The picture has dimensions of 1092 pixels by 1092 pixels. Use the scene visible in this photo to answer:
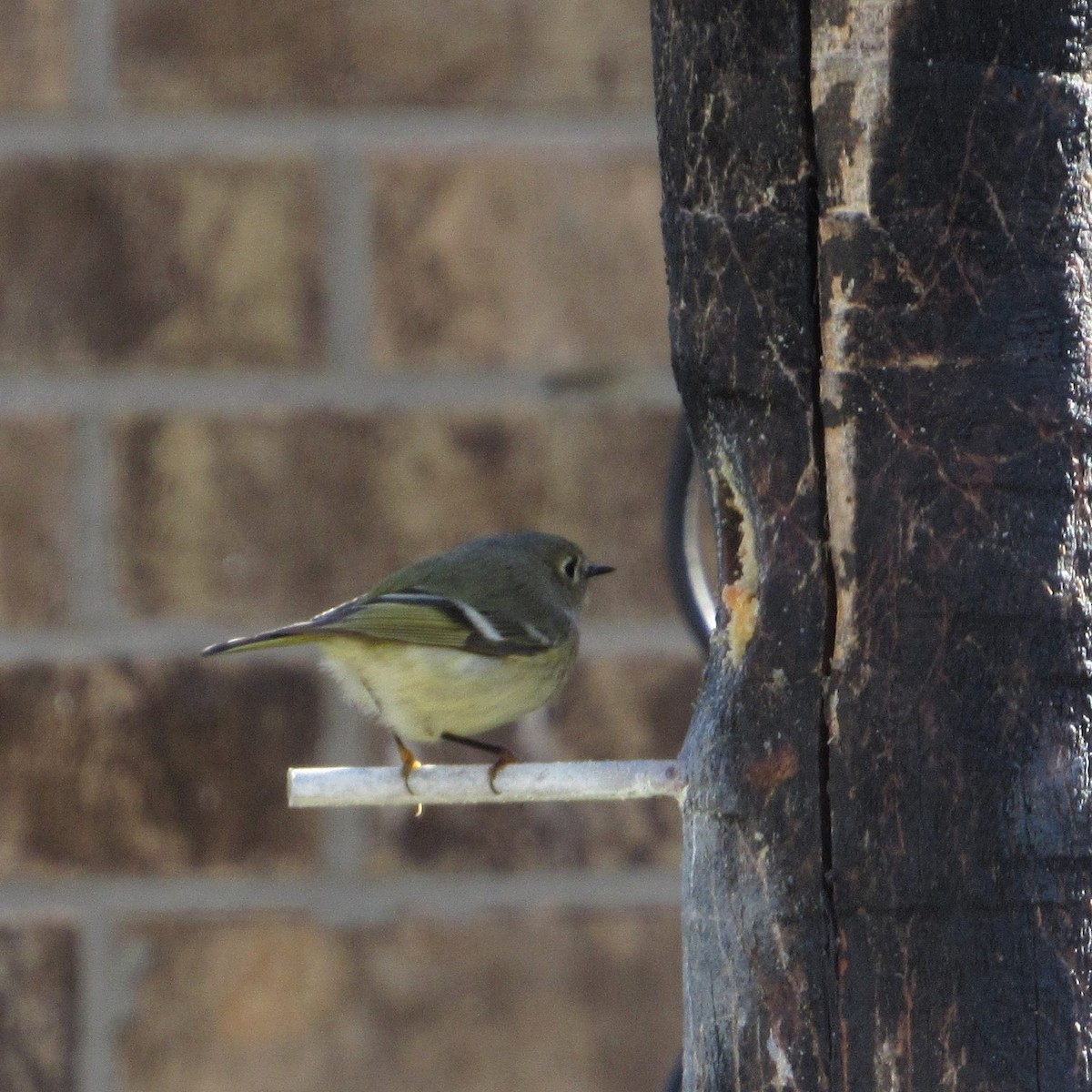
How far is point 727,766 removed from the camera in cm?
99

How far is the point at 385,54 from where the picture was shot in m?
1.84

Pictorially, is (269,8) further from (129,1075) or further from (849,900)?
(849,900)

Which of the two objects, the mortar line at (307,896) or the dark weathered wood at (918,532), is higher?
the dark weathered wood at (918,532)

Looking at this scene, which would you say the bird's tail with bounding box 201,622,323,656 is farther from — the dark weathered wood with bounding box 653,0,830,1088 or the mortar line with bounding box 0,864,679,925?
the dark weathered wood with bounding box 653,0,830,1088

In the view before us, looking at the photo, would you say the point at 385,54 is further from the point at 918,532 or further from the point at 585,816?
the point at 918,532

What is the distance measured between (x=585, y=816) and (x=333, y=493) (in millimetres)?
367

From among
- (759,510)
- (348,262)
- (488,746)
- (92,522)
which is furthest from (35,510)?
(759,510)

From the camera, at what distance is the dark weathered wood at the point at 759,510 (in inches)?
37.4

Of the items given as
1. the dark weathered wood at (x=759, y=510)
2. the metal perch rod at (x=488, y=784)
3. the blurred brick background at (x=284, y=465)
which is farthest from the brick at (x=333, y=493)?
the dark weathered wood at (x=759, y=510)

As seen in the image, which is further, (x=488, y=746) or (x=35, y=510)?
(x=35, y=510)

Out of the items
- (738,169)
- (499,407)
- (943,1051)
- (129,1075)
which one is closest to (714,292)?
(738,169)

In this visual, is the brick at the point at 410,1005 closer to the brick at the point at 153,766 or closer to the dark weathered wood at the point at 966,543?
Answer: the brick at the point at 153,766

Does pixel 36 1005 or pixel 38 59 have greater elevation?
pixel 38 59

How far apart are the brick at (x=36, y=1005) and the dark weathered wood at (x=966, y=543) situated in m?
1.09
